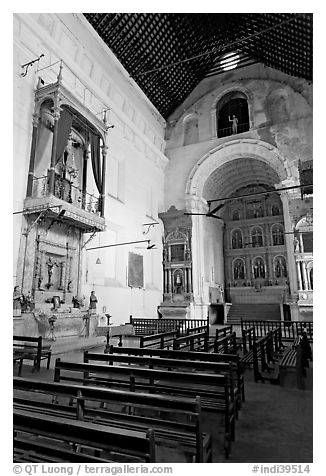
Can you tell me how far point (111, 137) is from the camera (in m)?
12.5

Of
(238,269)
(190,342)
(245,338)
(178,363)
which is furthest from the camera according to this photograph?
(238,269)

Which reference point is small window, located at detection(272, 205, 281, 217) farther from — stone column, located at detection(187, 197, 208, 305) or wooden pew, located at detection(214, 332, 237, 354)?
wooden pew, located at detection(214, 332, 237, 354)

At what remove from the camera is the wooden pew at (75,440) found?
1.62 m

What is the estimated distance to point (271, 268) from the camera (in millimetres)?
19734

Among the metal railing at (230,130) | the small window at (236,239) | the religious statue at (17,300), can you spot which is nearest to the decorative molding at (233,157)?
the metal railing at (230,130)

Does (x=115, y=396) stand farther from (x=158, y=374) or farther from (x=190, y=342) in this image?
(x=190, y=342)

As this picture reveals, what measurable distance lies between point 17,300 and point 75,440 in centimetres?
620

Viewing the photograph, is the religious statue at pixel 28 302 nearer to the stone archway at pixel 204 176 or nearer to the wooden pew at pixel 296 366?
the wooden pew at pixel 296 366

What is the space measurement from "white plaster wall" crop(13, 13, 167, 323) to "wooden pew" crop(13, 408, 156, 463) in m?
6.19

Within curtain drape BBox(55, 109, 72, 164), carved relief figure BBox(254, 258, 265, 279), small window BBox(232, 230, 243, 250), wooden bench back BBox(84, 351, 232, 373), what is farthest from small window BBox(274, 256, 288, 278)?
wooden bench back BBox(84, 351, 232, 373)

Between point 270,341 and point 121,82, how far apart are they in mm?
11819

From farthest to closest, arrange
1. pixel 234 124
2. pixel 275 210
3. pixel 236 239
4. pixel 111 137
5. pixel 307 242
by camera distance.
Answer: pixel 236 239, pixel 275 210, pixel 234 124, pixel 307 242, pixel 111 137

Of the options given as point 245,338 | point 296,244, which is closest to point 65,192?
point 245,338
